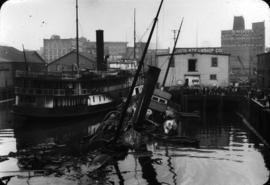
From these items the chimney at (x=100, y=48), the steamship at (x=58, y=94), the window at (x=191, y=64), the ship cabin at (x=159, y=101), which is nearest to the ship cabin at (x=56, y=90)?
the steamship at (x=58, y=94)

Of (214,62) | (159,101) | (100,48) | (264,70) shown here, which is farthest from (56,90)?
(264,70)

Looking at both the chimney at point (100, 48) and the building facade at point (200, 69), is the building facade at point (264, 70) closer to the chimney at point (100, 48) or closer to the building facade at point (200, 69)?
the building facade at point (200, 69)

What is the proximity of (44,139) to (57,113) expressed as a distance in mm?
8989

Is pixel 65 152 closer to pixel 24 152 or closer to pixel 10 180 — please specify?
pixel 24 152

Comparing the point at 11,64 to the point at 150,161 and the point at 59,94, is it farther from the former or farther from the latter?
the point at 150,161

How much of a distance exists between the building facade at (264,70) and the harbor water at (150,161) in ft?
49.0

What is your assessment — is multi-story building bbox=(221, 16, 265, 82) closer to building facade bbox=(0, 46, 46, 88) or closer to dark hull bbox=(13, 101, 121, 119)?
building facade bbox=(0, 46, 46, 88)

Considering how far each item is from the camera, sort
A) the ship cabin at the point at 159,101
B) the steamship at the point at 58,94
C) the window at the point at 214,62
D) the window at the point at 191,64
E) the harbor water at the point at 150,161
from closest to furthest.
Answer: the harbor water at the point at 150,161 → the ship cabin at the point at 159,101 → the steamship at the point at 58,94 → the window at the point at 214,62 → the window at the point at 191,64

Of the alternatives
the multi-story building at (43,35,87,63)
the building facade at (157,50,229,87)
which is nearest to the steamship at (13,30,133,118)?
the building facade at (157,50,229,87)

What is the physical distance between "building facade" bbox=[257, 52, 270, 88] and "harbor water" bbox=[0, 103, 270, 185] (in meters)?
14.9

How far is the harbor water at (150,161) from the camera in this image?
661 inches

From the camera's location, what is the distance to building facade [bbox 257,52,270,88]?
42.2 meters

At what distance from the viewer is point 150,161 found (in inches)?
780

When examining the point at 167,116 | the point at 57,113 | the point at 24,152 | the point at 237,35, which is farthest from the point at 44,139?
the point at 237,35
